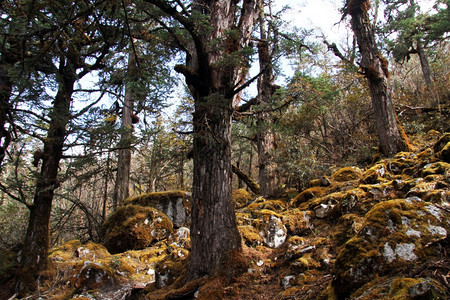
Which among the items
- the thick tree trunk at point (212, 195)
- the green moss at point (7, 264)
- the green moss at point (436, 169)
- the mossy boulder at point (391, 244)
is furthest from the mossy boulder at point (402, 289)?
the green moss at point (7, 264)

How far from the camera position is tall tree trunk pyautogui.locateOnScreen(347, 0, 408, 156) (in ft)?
23.1

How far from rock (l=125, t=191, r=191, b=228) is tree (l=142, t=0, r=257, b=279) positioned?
13.7ft

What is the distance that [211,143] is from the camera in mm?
4109

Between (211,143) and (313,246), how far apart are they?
229cm

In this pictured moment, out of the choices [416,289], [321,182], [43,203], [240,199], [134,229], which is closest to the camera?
[416,289]

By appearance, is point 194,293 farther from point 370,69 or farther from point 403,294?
point 370,69

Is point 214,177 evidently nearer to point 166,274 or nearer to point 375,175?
point 166,274

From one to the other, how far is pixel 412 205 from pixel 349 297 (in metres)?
1.27

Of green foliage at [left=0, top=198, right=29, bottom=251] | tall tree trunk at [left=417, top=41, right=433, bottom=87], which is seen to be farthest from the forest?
green foliage at [left=0, top=198, right=29, bottom=251]

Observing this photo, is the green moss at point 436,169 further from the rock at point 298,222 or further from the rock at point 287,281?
the rock at point 287,281

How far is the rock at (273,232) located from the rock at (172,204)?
387cm

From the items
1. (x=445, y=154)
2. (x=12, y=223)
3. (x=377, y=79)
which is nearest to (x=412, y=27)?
(x=377, y=79)

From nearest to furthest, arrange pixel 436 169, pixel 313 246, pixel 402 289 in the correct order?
pixel 402 289 → pixel 313 246 → pixel 436 169

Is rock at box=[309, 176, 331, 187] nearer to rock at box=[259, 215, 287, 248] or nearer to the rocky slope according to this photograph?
the rocky slope
